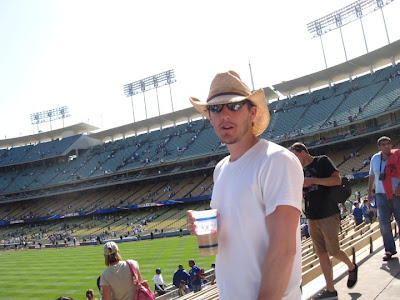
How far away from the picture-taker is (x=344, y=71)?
161 ft

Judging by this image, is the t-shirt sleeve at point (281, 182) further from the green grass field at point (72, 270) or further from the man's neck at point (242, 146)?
the green grass field at point (72, 270)

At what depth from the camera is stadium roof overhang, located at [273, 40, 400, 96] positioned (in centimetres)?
4494

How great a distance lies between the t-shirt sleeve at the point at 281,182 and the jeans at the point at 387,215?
4051 millimetres

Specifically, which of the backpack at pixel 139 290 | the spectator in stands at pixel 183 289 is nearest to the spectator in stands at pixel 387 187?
the backpack at pixel 139 290

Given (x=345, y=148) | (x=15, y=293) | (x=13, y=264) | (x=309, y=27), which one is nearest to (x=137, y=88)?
(x=309, y=27)

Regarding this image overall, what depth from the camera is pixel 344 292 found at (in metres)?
4.09

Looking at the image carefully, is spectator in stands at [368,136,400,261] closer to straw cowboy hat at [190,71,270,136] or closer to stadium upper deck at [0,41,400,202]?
straw cowboy hat at [190,71,270,136]

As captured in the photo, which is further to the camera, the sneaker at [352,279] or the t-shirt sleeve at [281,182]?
the sneaker at [352,279]

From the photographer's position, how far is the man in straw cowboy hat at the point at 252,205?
175cm

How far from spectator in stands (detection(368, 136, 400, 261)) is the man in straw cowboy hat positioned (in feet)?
12.5

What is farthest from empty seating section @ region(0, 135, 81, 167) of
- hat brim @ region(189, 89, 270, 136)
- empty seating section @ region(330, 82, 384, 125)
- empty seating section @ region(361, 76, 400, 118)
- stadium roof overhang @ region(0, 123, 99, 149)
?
hat brim @ region(189, 89, 270, 136)

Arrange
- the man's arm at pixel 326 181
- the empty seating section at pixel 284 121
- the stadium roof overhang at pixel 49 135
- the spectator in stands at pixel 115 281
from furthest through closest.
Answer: the stadium roof overhang at pixel 49 135 → the empty seating section at pixel 284 121 → the spectator in stands at pixel 115 281 → the man's arm at pixel 326 181

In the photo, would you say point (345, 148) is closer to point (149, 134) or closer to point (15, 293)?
point (149, 134)

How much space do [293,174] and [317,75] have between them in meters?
51.4
